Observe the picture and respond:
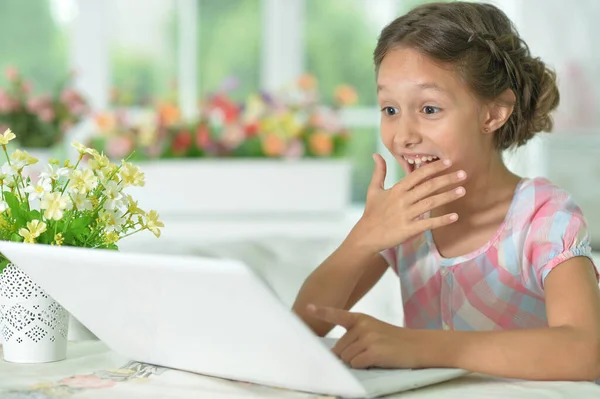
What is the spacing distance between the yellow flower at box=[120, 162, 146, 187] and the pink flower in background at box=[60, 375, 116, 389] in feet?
0.81

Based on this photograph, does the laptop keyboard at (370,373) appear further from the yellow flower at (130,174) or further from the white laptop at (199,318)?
the yellow flower at (130,174)

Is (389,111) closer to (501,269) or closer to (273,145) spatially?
(501,269)

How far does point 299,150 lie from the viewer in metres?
4.30

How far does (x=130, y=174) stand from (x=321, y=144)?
3.15 meters

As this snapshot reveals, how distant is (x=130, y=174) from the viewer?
1174 mm

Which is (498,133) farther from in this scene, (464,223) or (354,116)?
(354,116)

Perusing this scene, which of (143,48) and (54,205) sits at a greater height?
(143,48)

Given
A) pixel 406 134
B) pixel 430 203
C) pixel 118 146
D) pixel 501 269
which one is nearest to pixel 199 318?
pixel 430 203

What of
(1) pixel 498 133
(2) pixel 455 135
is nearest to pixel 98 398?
(2) pixel 455 135

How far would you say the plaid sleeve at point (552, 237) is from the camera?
4.25ft

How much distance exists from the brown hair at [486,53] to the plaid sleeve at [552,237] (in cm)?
19

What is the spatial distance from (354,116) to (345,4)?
668 millimetres

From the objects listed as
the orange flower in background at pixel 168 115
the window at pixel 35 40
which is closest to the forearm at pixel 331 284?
the orange flower in background at pixel 168 115

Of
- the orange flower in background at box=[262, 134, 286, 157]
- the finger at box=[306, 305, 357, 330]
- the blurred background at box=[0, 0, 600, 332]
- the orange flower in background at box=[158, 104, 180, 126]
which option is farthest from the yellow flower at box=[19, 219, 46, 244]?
the blurred background at box=[0, 0, 600, 332]
